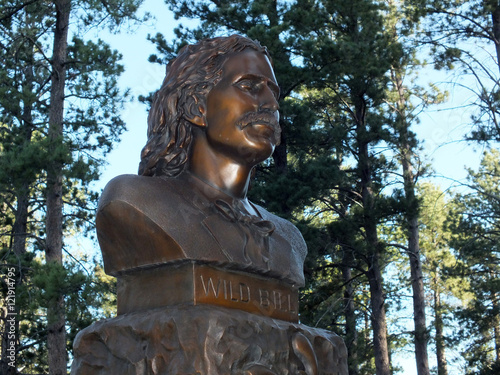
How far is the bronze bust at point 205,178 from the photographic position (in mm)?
3422

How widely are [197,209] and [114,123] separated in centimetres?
1076

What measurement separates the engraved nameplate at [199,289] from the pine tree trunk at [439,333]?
12.3 metres

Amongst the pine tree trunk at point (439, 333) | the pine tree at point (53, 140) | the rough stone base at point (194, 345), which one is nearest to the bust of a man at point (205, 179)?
the rough stone base at point (194, 345)

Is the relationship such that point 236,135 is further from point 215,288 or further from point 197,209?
point 215,288

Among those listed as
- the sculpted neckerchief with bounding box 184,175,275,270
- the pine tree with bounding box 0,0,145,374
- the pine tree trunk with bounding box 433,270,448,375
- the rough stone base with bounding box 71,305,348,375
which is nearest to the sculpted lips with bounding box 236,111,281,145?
the sculpted neckerchief with bounding box 184,175,275,270

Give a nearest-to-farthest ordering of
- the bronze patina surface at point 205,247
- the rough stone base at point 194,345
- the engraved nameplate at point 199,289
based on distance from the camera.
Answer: the rough stone base at point 194,345 → the bronze patina surface at point 205,247 → the engraved nameplate at point 199,289

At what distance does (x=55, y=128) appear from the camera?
11.2 meters

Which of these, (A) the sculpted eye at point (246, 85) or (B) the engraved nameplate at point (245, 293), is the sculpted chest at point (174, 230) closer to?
(B) the engraved nameplate at point (245, 293)

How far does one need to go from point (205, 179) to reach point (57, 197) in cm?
825

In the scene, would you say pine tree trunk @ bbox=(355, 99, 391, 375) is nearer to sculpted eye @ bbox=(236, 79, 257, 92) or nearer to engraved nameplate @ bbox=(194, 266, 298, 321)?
engraved nameplate @ bbox=(194, 266, 298, 321)

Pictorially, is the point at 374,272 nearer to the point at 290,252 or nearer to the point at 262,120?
the point at 290,252

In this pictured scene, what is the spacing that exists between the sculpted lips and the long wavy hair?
0.84 feet

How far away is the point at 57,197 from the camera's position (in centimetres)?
1155

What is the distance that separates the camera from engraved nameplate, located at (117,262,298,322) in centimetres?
341
